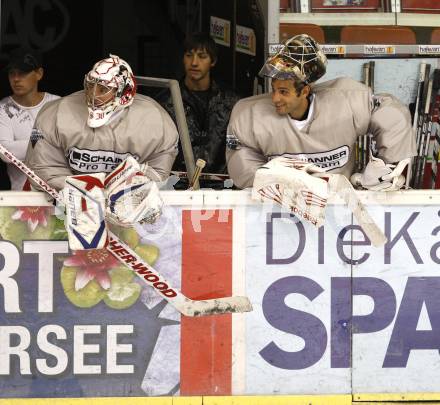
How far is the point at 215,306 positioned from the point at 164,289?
21 cm

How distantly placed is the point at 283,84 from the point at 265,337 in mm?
1061

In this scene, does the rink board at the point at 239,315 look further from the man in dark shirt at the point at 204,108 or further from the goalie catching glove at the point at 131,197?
the man in dark shirt at the point at 204,108

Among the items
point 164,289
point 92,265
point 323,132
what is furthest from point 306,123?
point 92,265

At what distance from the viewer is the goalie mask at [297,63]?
4.91m

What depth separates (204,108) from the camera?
6.00 metres

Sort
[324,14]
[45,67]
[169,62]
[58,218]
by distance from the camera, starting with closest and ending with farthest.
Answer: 1. [58,218]
2. [324,14]
3. [45,67]
4. [169,62]

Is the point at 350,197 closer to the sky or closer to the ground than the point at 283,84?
closer to the ground

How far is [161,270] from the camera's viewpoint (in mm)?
4652

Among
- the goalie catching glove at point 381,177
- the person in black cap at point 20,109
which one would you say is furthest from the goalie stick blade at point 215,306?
the person in black cap at point 20,109

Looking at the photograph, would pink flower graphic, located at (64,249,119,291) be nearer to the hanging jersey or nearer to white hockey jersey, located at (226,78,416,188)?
white hockey jersey, located at (226,78,416,188)

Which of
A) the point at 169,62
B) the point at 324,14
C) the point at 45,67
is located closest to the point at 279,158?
the point at 324,14

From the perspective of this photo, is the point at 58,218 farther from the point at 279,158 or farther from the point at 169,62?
the point at 169,62

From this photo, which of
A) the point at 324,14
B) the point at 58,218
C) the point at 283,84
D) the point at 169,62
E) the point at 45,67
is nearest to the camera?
the point at 58,218

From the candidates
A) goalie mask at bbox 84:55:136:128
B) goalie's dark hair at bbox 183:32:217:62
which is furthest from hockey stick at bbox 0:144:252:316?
goalie's dark hair at bbox 183:32:217:62
